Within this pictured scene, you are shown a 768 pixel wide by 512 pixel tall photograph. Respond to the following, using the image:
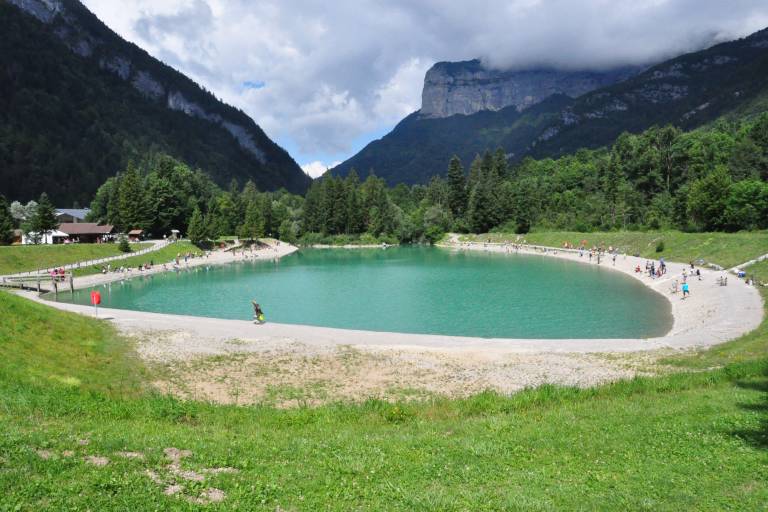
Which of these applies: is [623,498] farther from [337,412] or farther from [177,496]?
[337,412]

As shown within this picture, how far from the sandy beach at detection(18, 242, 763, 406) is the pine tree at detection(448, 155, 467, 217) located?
111 meters

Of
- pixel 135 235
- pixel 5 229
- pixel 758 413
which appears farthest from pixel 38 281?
pixel 758 413

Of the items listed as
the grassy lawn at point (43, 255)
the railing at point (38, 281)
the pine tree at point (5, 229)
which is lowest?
the railing at point (38, 281)

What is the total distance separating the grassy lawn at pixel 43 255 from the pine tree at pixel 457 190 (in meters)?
93.3

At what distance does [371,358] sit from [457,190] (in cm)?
→ 12389

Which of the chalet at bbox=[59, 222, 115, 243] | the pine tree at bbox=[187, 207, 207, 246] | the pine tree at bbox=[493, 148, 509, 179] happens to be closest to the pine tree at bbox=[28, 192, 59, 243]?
the chalet at bbox=[59, 222, 115, 243]

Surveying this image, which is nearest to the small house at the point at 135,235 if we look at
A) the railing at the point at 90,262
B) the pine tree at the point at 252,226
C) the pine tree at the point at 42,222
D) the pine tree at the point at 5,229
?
the railing at the point at 90,262

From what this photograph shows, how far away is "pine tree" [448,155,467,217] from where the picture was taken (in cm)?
14288

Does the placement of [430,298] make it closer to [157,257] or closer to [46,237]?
[157,257]

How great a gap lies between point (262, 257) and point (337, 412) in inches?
3714

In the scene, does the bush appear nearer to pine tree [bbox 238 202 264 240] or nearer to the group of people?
the group of people

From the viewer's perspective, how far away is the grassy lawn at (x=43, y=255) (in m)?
59.1

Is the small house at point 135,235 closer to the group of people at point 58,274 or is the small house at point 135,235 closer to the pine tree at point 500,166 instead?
the group of people at point 58,274

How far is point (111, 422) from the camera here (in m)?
11.0
